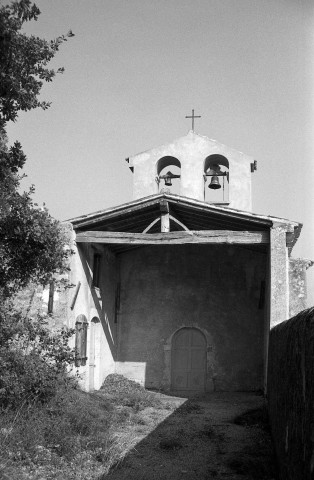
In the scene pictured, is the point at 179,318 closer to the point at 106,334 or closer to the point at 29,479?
the point at 106,334

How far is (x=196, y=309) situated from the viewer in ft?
51.8

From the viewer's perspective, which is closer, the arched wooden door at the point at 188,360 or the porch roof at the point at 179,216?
the porch roof at the point at 179,216

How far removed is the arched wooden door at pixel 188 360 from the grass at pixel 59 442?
591 centimetres

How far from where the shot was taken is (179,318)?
1579 cm

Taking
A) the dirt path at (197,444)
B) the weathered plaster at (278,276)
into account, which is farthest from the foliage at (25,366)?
the weathered plaster at (278,276)

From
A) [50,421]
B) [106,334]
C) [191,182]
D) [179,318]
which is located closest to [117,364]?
[106,334]

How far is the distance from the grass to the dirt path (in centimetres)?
28

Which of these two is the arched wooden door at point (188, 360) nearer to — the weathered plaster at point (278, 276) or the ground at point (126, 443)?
the ground at point (126, 443)

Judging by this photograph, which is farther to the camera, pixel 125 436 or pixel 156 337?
pixel 156 337

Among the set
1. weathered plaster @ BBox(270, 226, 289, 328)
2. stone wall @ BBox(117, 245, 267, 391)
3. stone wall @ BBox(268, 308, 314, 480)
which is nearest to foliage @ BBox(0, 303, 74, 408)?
stone wall @ BBox(268, 308, 314, 480)

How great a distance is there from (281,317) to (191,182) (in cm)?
551

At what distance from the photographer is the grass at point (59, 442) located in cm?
637

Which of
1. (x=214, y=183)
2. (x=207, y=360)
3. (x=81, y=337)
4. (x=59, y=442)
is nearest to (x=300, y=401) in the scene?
(x=59, y=442)

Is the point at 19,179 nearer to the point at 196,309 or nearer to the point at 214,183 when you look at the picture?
the point at 214,183
